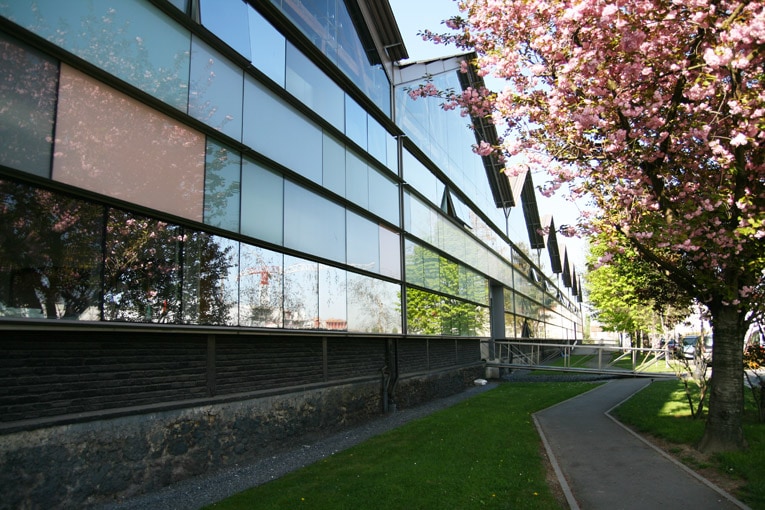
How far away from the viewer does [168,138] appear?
306 inches

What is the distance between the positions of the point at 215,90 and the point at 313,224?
3441 mm

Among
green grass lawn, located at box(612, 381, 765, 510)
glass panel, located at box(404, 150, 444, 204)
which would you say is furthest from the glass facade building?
green grass lawn, located at box(612, 381, 765, 510)

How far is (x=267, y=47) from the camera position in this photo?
10344 mm

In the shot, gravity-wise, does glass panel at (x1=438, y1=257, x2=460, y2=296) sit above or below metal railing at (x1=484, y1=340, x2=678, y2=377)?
above

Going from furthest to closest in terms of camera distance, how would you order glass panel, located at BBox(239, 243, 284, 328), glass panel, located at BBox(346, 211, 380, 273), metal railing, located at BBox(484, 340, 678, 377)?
1. metal railing, located at BBox(484, 340, 678, 377)
2. glass panel, located at BBox(346, 211, 380, 273)
3. glass panel, located at BBox(239, 243, 284, 328)

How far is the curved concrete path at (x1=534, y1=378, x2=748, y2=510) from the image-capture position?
6.44 metres

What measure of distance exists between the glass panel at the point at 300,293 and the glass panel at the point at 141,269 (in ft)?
9.04

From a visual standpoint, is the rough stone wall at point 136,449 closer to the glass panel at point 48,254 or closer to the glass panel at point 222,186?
the glass panel at point 48,254

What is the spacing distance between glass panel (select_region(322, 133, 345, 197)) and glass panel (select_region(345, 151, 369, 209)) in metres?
0.26

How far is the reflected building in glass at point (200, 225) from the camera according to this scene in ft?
19.8

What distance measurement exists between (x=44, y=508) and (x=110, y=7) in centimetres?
575

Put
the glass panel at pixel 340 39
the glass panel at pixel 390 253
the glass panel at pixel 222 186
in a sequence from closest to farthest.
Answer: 1. the glass panel at pixel 222 186
2. the glass panel at pixel 340 39
3. the glass panel at pixel 390 253

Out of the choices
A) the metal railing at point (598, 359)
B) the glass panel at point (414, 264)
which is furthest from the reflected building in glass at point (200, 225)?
the metal railing at point (598, 359)

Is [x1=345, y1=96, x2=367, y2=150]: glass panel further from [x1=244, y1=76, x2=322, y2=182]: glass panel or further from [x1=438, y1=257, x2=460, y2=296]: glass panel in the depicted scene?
[x1=438, y1=257, x2=460, y2=296]: glass panel
